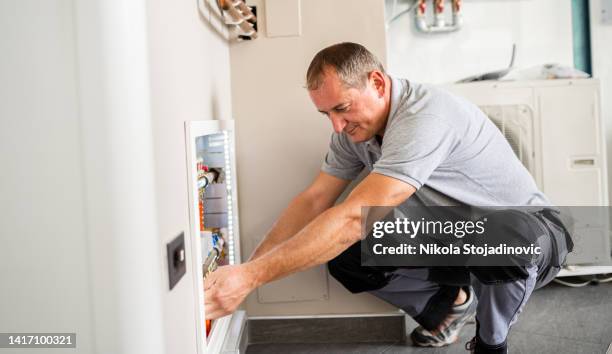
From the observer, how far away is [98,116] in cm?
62

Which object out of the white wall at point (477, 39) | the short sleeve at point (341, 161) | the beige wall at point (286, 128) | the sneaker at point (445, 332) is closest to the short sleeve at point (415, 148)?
the short sleeve at point (341, 161)

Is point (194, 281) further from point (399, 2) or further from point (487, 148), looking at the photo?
point (399, 2)

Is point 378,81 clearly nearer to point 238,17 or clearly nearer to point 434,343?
point 238,17

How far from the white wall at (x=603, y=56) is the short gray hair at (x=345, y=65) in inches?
86.0

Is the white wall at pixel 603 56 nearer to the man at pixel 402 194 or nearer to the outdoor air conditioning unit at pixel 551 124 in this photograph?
the outdoor air conditioning unit at pixel 551 124

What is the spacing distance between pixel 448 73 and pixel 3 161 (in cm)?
288

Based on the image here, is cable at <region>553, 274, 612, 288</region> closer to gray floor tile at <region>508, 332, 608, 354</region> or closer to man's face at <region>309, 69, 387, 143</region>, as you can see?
gray floor tile at <region>508, 332, 608, 354</region>

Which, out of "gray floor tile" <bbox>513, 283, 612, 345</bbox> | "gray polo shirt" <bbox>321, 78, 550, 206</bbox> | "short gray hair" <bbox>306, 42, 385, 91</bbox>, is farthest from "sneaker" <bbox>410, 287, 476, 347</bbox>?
"short gray hair" <bbox>306, 42, 385, 91</bbox>

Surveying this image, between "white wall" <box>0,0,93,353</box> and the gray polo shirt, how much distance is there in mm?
957

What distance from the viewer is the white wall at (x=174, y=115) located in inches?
39.6

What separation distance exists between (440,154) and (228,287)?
0.70m

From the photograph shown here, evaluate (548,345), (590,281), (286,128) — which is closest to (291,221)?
(286,128)

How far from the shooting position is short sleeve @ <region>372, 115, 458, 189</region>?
147cm

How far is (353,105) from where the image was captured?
5.30 ft
